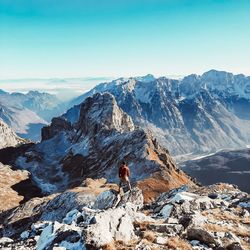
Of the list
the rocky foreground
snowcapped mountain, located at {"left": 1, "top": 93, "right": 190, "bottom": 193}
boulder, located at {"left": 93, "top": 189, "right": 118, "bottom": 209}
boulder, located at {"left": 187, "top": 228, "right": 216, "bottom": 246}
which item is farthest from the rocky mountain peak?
boulder, located at {"left": 187, "top": 228, "right": 216, "bottom": 246}

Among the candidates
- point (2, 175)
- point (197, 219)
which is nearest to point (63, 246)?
point (197, 219)

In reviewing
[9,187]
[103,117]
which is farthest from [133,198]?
[103,117]

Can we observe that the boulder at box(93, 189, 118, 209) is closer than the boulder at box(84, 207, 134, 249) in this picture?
No

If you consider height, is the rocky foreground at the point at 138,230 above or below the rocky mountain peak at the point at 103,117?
above

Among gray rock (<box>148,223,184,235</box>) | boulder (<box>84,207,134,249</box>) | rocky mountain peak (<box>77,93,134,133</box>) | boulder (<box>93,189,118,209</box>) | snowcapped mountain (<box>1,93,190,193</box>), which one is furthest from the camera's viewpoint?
rocky mountain peak (<box>77,93,134,133</box>)

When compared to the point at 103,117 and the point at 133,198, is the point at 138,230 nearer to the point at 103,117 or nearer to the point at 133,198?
the point at 133,198

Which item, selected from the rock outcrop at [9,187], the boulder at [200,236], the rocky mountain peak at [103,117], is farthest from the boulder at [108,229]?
the rocky mountain peak at [103,117]

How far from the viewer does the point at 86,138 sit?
171375 mm

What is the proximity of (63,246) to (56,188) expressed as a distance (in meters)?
117

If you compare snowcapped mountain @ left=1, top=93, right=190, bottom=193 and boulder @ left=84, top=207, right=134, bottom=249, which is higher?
boulder @ left=84, top=207, right=134, bottom=249

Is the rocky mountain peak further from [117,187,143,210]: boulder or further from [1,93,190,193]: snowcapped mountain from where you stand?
[117,187,143,210]: boulder

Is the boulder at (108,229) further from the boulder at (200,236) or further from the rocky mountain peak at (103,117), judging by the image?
the rocky mountain peak at (103,117)

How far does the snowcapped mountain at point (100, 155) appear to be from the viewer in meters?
123

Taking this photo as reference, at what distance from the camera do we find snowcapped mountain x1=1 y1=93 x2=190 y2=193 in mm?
122750
